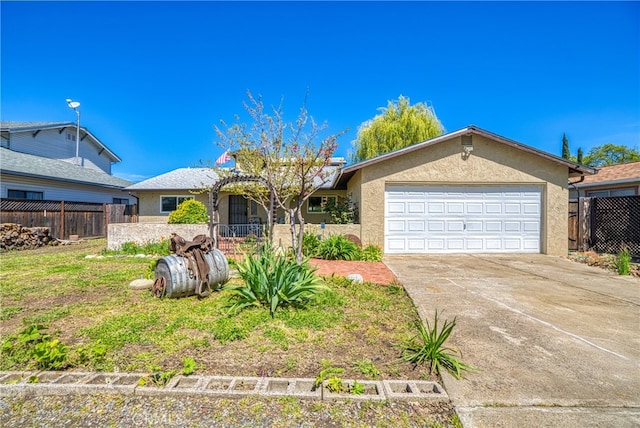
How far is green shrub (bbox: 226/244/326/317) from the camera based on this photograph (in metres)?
4.76

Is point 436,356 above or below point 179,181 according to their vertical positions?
below

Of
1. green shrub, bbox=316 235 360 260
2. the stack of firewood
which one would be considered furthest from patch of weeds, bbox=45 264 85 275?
green shrub, bbox=316 235 360 260

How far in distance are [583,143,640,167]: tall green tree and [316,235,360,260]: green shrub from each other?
132 ft

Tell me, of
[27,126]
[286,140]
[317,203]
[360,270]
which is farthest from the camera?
[27,126]

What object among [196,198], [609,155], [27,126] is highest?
[609,155]

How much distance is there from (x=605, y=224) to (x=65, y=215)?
2325 centimetres

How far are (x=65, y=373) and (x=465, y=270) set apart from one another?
8202 mm

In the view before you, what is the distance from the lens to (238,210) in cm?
1802

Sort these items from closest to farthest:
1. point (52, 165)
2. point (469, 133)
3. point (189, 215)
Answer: point (469, 133), point (189, 215), point (52, 165)

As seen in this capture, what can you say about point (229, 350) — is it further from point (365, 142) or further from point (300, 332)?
point (365, 142)

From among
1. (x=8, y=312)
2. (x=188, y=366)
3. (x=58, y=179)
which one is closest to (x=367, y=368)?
(x=188, y=366)

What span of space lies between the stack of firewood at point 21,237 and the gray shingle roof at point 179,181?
4.91 metres

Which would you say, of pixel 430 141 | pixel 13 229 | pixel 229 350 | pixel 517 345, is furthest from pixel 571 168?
pixel 13 229

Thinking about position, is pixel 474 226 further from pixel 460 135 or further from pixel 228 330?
pixel 228 330
